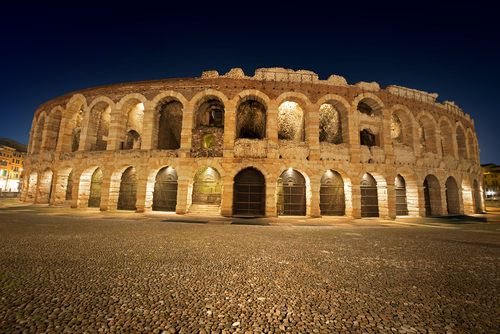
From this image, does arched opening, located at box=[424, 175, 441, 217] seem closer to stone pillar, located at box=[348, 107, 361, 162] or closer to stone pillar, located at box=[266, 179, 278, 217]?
stone pillar, located at box=[348, 107, 361, 162]

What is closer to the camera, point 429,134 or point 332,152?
point 332,152

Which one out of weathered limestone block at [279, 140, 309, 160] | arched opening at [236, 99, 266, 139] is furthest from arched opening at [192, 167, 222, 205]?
weathered limestone block at [279, 140, 309, 160]

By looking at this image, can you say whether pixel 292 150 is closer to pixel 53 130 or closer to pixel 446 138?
pixel 446 138

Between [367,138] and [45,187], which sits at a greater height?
[367,138]

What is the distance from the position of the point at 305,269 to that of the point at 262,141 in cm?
1082

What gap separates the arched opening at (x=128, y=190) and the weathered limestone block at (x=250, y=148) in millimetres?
8453

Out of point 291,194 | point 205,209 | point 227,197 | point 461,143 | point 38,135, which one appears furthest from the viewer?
point 38,135

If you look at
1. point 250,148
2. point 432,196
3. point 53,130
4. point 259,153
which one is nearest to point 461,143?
point 432,196

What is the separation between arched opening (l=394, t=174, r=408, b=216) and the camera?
15.8 metres

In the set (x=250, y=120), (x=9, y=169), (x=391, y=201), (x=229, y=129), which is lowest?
(x=391, y=201)

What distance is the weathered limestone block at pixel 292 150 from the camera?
13875 millimetres

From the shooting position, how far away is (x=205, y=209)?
47.6 ft

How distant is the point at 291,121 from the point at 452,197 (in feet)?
49.8

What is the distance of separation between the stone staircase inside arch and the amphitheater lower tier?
68mm
